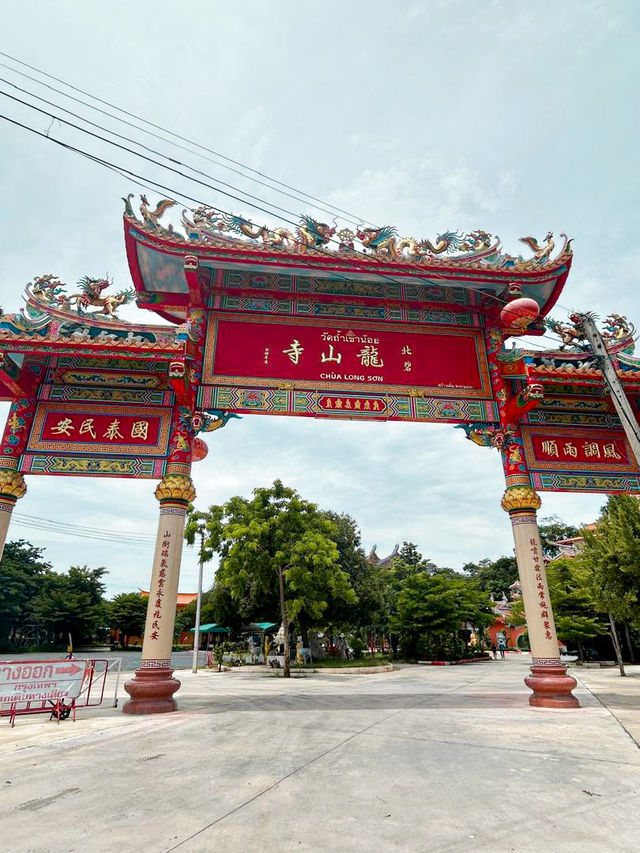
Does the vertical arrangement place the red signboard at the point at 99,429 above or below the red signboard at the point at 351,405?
below

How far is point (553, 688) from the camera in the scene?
25.2 feet

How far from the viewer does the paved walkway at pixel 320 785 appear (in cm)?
272

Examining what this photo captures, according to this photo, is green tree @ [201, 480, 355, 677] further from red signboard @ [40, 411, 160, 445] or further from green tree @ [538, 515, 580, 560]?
green tree @ [538, 515, 580, 560]

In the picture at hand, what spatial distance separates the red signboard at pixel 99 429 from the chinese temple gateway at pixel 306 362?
1.0 inches

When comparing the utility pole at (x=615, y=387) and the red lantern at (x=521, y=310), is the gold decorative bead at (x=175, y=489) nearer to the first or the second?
the red lantern at (x=521, y=310)

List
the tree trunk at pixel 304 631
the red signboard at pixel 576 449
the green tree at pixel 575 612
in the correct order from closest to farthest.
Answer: the red signboard at pixel 576 449
the green tree at pixel 575 612
the tree trunk at pixel 304 631

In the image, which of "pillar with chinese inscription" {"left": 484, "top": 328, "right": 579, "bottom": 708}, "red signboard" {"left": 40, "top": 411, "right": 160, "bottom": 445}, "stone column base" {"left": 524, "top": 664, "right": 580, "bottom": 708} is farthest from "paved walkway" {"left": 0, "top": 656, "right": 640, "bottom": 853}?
"red signboard" {"left": 40, "top": 411, "right": 160, "bottom": 445}

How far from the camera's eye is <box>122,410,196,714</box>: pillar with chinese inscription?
723 centimetres

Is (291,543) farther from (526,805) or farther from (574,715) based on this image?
(526,805)

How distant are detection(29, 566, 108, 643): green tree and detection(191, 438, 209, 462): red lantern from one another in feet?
103

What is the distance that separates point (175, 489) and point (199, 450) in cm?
130

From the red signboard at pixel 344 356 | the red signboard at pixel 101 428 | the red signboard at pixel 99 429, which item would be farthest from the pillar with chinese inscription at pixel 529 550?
the red signboard at pixel 101 428

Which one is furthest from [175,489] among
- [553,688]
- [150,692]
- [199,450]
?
[553,688]

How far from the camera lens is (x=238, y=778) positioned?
3.82 m
